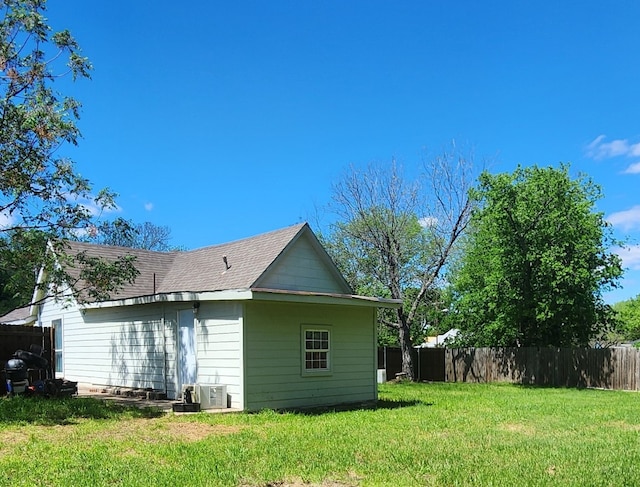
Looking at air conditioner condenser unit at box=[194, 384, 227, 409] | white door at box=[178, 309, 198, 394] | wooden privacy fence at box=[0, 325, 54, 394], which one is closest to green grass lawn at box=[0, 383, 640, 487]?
air conditioner condenser unit at box=[194, 384, 227, 409]

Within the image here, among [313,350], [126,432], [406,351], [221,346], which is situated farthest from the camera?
[406,351]

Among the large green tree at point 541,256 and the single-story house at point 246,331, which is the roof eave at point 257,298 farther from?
the large green tree at point 541,256

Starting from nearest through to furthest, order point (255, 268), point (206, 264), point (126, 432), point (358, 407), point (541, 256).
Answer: point (126, 432), point (358, 407), point (255, 268), point (206, 264), point (541, 256)

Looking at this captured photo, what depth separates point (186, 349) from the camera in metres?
14.3

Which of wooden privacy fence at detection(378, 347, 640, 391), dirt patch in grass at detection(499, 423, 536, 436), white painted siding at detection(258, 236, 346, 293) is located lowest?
wooden privacy fence at detection(378, 347, 640, 391)

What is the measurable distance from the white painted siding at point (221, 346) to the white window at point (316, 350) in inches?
70.2

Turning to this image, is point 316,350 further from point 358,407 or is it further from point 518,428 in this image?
point 518,428

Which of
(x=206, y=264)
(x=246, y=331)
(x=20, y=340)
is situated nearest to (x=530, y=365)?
(x=206, y=264)

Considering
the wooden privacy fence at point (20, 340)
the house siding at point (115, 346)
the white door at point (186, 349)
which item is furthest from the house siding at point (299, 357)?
the wooden privacy fence at point (20, 340)

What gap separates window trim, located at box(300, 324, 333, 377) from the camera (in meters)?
14.0

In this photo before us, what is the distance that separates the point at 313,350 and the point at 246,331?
2.10m

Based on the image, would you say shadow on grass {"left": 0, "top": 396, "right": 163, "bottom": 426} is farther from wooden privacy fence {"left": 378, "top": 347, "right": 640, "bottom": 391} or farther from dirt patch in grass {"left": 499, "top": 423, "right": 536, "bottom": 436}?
wooden privacy fence {"left": 378, "top": 347, "right": 640, "bottom": 391}

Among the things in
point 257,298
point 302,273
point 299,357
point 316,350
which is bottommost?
point 299,357

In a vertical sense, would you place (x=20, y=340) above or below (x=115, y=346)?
above
